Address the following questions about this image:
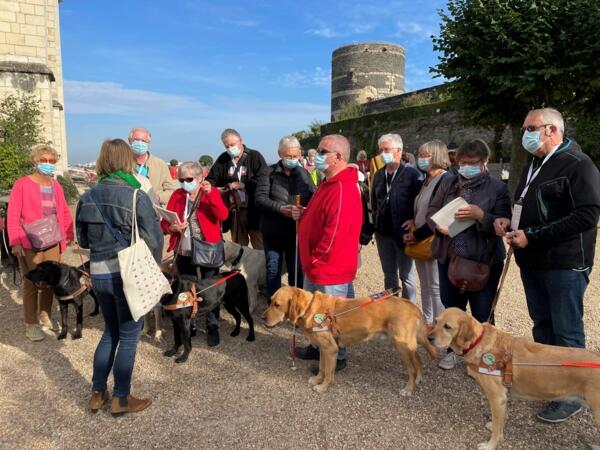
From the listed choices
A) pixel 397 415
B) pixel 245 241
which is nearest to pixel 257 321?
pixel 245 241

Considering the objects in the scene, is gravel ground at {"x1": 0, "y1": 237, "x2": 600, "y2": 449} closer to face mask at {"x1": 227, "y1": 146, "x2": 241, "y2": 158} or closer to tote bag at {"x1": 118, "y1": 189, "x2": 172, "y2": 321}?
tote bag at {"x1": 118, "y1": 189, "x2": 172, "y2": 321}

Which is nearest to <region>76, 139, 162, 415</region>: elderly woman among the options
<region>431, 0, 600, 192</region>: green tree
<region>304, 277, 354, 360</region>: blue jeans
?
<region>304, 277, 354, 360</region>: blue jeans

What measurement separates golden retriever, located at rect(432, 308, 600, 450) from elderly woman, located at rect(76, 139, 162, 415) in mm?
A: 2341

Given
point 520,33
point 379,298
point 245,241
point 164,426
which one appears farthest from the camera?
point 520,33

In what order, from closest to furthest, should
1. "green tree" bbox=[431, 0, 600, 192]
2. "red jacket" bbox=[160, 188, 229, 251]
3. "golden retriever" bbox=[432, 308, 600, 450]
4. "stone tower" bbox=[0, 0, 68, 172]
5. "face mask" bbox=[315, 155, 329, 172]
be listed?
"golden retriever" bbox=[432, 308, 600, 450]
"face mask" bbox=[315, 155, 329, 172]
"red jacket" bbox=[160, 188, 229, 251]
"green tree" bbox=[431, 0, 600, 192]
"stone tower" bbox=[0, 0, 68, 172]

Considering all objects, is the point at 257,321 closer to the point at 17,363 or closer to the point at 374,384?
the point at 374,384

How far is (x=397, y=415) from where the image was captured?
3.42 meters

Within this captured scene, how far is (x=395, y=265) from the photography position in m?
5.04

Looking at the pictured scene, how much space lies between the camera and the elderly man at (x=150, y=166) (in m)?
5.02

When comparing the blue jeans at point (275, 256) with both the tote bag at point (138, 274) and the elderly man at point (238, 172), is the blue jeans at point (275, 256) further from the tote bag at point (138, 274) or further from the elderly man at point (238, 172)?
the tote bag at point (138, 274)

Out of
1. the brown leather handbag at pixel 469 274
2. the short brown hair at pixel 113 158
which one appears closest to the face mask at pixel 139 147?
the short brown hair at pixel 113 158

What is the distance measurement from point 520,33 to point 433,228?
982 centimetres

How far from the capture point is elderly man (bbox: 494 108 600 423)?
2.93 m

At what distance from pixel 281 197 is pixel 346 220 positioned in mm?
1512
